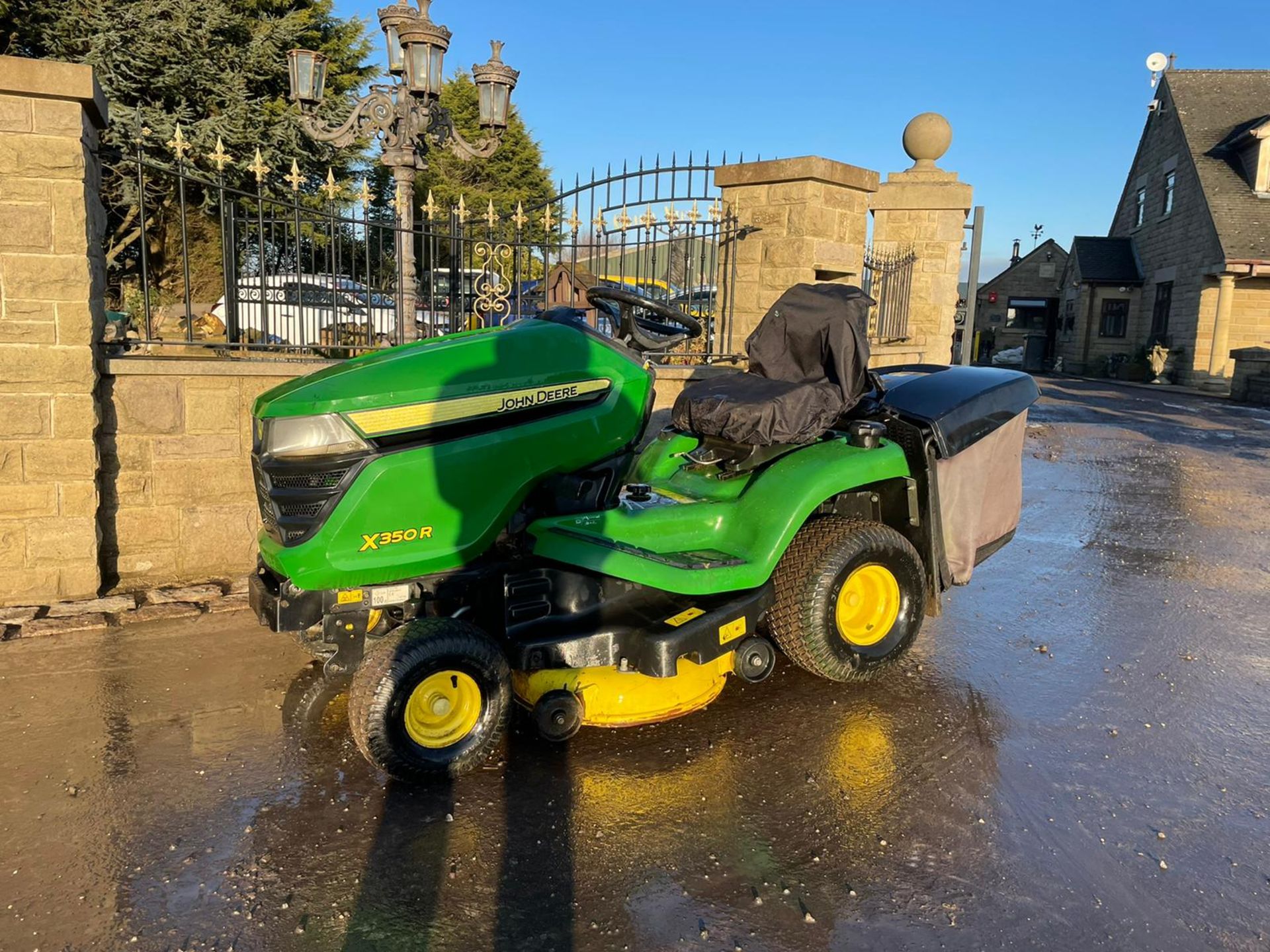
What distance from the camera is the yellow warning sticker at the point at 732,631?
3.31 m

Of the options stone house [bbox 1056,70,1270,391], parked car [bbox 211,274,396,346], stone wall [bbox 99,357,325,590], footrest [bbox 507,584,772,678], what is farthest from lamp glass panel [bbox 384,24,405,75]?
stone house [bbox 1056,70,1270,391]

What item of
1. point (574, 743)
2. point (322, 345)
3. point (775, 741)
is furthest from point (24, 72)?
point (775, 741)

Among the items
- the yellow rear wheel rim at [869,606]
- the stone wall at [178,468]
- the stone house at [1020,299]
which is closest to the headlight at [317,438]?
the yellow rear wheel rim at [869,606]

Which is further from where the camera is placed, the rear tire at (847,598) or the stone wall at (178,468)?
the stone wall at (178,468)

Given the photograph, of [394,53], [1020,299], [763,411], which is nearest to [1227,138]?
[1020,299]

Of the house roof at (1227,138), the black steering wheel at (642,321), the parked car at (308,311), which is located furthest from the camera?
the house roof at (1227,138)

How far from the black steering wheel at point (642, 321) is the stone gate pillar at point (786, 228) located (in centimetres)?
313

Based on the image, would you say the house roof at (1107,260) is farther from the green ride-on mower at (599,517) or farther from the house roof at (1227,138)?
the green ride-on mower at (599,517)

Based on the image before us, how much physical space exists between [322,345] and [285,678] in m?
2.16

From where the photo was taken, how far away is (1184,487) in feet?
28.9

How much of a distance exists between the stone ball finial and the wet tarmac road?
692 cm

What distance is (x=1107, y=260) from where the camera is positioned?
1276 inches

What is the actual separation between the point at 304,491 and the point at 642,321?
1.70m

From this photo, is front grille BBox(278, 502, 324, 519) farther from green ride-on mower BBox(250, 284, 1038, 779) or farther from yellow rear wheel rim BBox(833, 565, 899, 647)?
yellow rear wheel rim BBox(833, 565, 899, 647)
